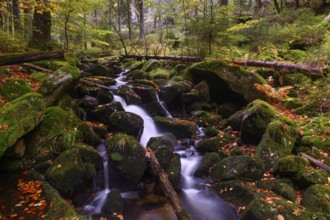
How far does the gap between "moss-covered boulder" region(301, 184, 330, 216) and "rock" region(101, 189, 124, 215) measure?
155 inches

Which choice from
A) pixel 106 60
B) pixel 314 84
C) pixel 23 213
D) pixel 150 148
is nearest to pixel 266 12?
pixel 314 84

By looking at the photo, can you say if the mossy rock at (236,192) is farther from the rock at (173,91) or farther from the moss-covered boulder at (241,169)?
the rock at (173,91)

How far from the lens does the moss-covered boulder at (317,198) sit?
5.07 metres

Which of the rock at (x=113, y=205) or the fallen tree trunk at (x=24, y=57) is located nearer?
the rock at (x=113, y=205)

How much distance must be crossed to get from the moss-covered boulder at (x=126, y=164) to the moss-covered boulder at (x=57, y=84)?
2944 millimetres

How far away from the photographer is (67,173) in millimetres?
5723

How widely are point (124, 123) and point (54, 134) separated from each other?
240 centimetres

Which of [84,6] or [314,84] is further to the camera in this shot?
[84,6]

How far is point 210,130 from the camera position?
30.0 feet

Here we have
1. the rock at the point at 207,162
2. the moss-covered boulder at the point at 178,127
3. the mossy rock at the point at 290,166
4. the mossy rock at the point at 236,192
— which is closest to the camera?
the mossy rock at the point at 236,192

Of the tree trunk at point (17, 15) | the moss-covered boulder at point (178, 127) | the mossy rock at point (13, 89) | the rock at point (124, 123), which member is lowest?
the moss-covered boulder at point (178, 127)

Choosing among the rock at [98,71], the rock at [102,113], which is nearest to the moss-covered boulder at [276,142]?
the rock at [102,113]

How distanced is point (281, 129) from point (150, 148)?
3845mm

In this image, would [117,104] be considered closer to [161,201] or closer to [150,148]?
[150,148]
